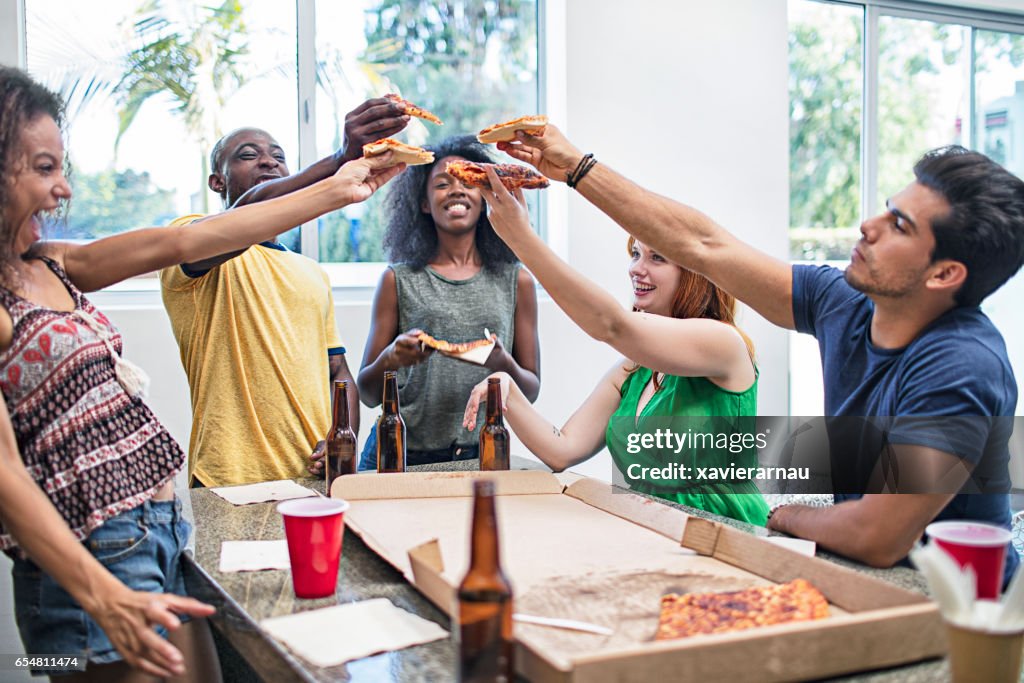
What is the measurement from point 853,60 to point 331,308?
3.75m

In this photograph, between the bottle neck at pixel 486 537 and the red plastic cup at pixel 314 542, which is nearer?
the bottle neck at pixel 486 537

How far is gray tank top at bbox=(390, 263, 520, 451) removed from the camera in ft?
8.54

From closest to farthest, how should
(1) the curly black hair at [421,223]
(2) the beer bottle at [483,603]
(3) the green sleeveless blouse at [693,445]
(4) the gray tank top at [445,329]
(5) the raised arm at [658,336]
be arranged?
(2) the beer bottle at [483,603] < (3) the green sleeveless blouse at [693,445] < (5) the raised arm at [658,336] < (4) the gray tank top at [445,329] < (1) the curly black hair at [421,223]

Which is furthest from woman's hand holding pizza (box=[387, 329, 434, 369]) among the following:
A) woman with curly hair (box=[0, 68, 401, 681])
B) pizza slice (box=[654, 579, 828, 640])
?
pizza slice (box=[654, 579, 828, 640])

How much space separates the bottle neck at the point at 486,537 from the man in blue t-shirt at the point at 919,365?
2.45 feet

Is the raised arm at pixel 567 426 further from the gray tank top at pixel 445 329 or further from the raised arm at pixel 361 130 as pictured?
the raised arm at pixel 361 130

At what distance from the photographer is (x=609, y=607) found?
3.62 feet

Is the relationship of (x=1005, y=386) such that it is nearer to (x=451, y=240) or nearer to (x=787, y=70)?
(x=451, y=240)

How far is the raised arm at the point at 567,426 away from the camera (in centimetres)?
218

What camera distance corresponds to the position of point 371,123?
2324 millimetres

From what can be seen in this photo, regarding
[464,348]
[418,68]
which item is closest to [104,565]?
[464,348]

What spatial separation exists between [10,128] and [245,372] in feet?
3.39

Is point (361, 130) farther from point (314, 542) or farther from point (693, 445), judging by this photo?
point (314, 542)

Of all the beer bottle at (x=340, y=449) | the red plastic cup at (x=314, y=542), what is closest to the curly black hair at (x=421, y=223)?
the beer bottle at (x=340, y=449)
